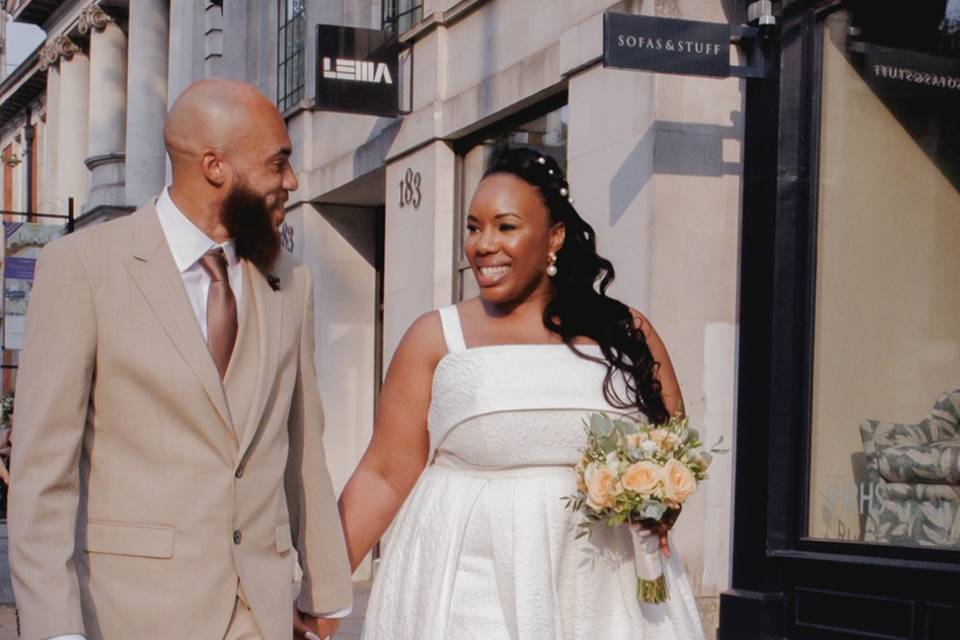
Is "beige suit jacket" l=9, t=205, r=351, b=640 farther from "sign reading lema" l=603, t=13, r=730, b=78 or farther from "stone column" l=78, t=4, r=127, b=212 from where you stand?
"stone column" l=78, t=4, r=127, b=212

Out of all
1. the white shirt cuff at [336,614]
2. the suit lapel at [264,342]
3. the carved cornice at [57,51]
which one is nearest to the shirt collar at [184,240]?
the suit lapel at [264,342]

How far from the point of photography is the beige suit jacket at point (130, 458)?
3186 mm

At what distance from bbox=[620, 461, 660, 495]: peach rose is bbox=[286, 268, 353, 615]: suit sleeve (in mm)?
791

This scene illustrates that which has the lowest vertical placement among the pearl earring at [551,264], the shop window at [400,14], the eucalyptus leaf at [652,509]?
the eucalyptus leaf at [652,509]

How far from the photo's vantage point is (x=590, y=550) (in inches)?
173

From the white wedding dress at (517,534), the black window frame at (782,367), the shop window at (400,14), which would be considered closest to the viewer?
the white wedding dress at (517,534)

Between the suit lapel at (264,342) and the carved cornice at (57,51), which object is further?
the carved cornice at (57,51)

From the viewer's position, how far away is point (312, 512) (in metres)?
3.84

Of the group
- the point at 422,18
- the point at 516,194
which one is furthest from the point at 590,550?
the point at 422,18

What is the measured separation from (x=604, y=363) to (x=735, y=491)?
15.0 feet

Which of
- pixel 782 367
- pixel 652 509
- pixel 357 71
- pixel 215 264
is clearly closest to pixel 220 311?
pixel 215 264

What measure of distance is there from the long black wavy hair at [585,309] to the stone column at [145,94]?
75.1 ft

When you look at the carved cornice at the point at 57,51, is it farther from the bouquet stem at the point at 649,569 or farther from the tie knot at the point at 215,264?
the tie knot at the point at 215,264

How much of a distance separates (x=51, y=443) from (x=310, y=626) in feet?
3.24
